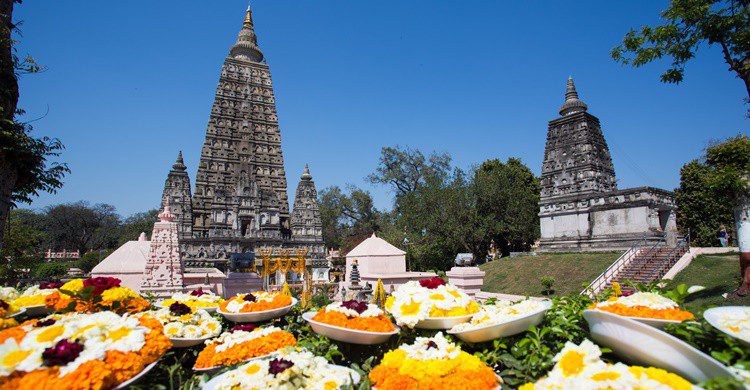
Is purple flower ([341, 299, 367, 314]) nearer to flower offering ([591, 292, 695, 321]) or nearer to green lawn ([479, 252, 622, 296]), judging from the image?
flower offering ([591, 292, 695, 321])

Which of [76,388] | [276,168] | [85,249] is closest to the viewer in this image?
[76,388]

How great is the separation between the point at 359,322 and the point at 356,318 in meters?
0.09

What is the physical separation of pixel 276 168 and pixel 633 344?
39150 millimetres

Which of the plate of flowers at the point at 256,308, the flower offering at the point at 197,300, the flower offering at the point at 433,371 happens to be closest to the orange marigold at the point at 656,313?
the flower offering at the point at 433,371

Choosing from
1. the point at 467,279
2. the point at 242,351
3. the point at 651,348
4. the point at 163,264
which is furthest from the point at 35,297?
the point at 467,279

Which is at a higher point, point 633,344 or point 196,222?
point 196,222

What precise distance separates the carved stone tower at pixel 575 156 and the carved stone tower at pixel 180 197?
98.7ft

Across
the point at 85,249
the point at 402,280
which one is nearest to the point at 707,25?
the point at 402,280

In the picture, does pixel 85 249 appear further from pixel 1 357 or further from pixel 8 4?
pixel 1 357

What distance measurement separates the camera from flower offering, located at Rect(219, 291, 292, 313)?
445 cm

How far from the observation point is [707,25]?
9.58 meters

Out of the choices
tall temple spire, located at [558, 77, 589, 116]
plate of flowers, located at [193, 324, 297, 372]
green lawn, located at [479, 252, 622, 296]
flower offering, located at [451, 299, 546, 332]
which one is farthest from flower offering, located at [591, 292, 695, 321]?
tall temple spire, located at [558, 77, 589, 116]

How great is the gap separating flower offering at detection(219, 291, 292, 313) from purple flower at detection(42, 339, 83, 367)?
2035 mm

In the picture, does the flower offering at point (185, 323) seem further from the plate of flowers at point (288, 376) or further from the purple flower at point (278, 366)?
the purple flower at point (278, 366)
